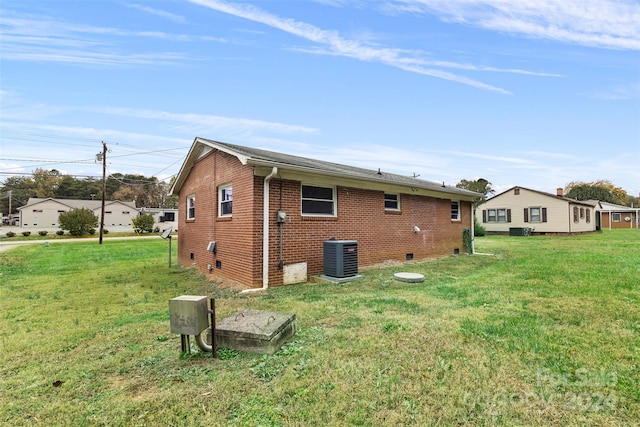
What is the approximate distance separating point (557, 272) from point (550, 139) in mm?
12475

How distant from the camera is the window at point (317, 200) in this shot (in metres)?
7.95

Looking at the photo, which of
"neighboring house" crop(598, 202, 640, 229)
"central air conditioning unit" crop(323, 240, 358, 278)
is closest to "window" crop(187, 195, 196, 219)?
"central air conditioning unit" crop(323, 240, 358, 278)

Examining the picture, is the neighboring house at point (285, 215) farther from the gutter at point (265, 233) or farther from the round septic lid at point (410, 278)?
the round septic lid at point (410, 278)

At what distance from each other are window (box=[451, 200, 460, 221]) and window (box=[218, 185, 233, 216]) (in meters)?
9.60

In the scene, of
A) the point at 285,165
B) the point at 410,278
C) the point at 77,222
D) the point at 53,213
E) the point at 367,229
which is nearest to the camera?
the point at 285,165

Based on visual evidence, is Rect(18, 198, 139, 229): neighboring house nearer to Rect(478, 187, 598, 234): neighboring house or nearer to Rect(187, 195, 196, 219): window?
Rect(187, 195, 196, 219): window

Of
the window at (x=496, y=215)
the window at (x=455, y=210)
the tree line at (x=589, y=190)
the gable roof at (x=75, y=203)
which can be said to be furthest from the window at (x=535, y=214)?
the gable roof at (x=75, y=203)

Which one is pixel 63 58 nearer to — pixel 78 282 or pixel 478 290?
pixel 78 282

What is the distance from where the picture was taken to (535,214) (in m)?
25.4

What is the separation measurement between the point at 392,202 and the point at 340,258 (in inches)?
152

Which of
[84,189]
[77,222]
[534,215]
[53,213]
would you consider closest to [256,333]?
[534,215]

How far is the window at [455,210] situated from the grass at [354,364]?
7.43m

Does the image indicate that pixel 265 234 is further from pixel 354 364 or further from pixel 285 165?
pixel 354 364

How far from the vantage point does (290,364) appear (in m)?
2.91
